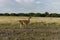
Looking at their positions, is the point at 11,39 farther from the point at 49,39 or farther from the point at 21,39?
the point at 49,39

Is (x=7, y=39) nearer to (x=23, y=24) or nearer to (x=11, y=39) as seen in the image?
(x=11, y=39)

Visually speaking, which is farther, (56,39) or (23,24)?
(23,24)

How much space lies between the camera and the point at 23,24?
27422 mm

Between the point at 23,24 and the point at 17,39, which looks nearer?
the point at 17,39

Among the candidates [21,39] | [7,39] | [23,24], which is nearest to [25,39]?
[21,39]

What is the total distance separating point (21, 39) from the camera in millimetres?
12750

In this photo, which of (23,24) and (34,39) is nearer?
(34,39)

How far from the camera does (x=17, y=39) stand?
12508mm

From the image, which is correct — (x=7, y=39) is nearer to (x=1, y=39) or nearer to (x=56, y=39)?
(x=1, y=39)

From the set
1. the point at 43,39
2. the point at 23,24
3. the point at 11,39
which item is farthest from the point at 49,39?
the point at 23,24

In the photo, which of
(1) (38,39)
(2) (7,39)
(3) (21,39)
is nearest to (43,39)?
(1) (38,39)

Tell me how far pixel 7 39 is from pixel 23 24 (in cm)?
1485

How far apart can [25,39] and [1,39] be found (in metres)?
1.35

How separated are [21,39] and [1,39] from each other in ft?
3.68
